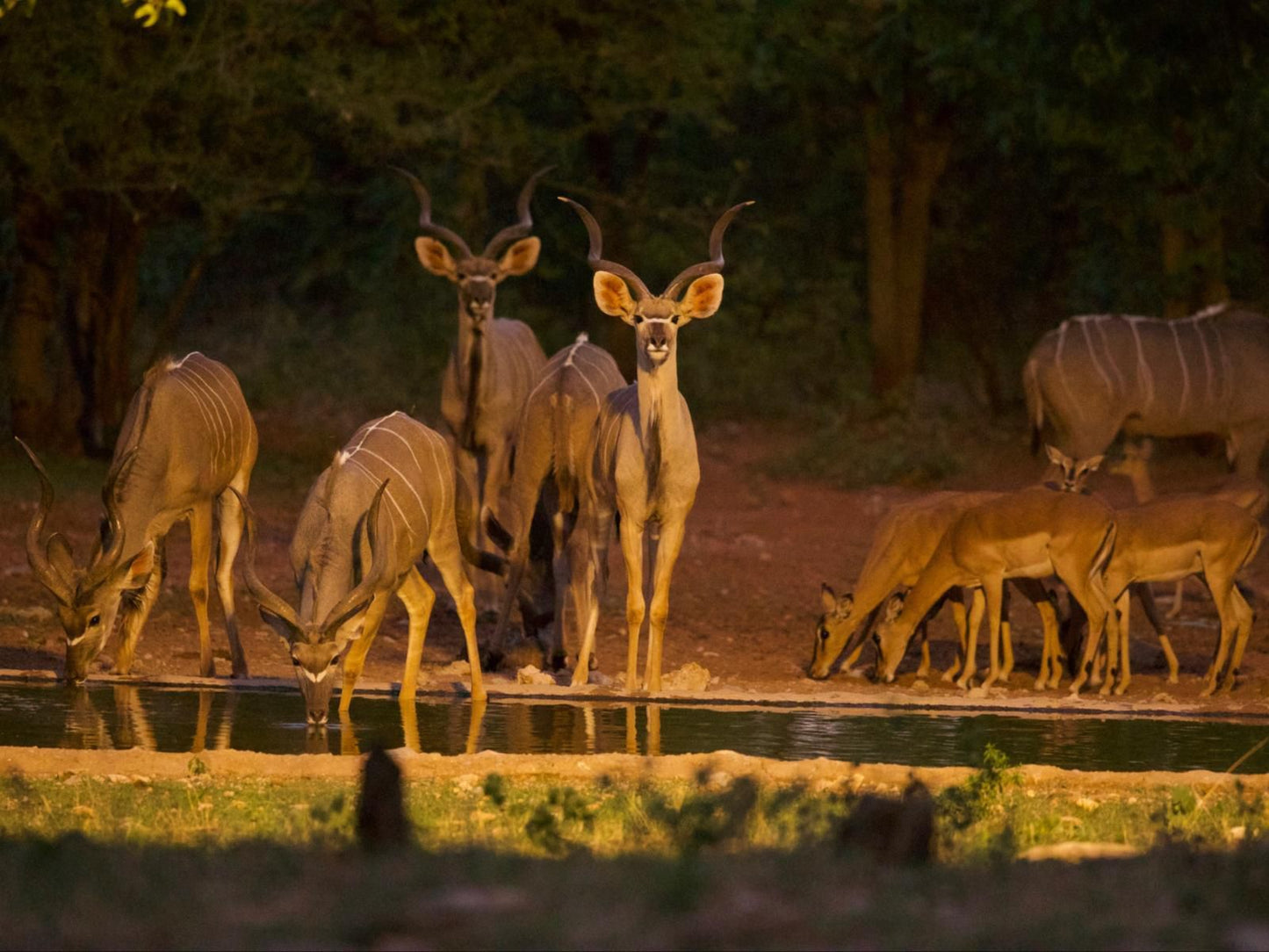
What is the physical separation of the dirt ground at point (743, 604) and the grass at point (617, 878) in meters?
3.64

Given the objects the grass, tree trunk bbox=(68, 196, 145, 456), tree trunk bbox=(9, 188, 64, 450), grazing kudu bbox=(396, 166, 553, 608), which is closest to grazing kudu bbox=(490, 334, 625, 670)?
grazing kudu bbox=(396, 166, 553, 608)

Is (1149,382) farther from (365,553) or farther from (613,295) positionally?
(365,553)

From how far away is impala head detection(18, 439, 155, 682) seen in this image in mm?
10250

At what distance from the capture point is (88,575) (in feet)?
34.1

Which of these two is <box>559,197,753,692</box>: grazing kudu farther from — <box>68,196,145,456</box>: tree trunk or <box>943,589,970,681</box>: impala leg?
<box>68,196,145,456</box>: tree trunk

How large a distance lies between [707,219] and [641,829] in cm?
1759

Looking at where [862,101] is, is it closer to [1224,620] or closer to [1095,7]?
[1095,7]

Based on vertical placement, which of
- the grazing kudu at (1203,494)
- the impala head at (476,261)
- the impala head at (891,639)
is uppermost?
the impala head at (476,261)

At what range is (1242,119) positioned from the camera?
44.9 feet

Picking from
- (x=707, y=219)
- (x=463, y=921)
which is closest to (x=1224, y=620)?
(x=463, y=921)

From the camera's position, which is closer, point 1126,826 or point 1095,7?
point 1126,826

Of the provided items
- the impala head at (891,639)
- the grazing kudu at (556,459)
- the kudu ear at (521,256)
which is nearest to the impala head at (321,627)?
the grazing kudu at (556,459)

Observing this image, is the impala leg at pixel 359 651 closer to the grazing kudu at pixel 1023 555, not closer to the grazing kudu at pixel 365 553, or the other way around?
the grazing kudu at pixel 365 553

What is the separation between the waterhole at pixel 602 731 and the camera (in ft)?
28.5
